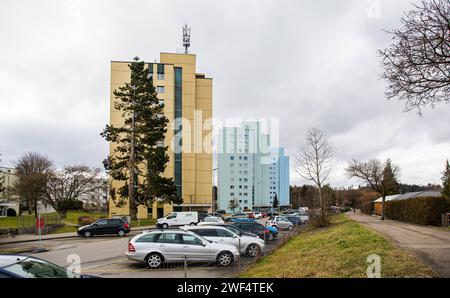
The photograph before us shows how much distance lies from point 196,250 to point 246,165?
97544 mm

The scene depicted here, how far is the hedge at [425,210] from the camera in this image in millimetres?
25703

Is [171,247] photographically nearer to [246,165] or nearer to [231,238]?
[231,238]

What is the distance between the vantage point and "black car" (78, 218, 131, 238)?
26.1 meters

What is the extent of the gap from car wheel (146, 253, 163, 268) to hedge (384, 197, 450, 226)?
71.1 ft

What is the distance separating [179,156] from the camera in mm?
56062

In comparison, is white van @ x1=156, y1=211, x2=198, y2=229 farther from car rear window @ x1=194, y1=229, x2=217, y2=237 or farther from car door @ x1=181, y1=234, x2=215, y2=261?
car door @ x1=181, y1=234, x2=215, y2=261

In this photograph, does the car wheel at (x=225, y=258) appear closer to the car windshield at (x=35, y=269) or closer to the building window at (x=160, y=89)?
the car windshield at (x=35, y=269)

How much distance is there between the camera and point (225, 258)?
1227 centimetres

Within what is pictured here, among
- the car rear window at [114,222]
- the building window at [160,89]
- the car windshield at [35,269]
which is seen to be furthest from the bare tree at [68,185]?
the car windshield at [35,269]

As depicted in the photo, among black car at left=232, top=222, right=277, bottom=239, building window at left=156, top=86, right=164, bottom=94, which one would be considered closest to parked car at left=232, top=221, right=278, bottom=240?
black car at left=232, top=222, right=277, bottom=239

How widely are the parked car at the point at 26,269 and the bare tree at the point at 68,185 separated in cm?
4316
